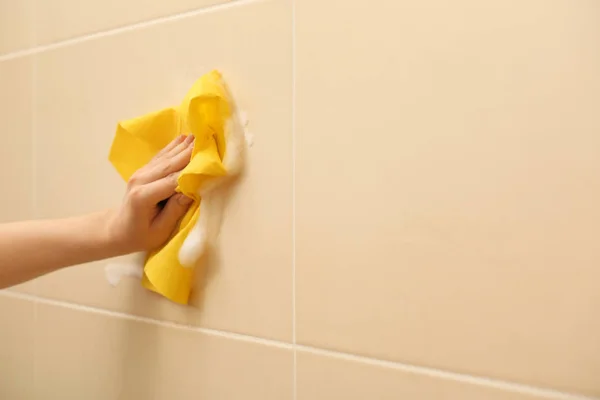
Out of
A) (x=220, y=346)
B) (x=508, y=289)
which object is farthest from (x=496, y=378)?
(x=220, y=346)

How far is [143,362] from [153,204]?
236 mm

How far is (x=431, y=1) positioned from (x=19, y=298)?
81 centimetres

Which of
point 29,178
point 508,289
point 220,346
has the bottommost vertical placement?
point 220,346

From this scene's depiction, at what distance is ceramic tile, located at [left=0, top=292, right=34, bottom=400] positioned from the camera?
2.94 ft

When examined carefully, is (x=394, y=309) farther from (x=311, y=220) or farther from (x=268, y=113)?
(x=268, y=113)

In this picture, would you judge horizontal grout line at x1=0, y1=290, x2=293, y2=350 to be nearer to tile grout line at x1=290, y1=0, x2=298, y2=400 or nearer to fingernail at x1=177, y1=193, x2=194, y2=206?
tile grout line at x1=290, y1=0, x2=298, y2=400

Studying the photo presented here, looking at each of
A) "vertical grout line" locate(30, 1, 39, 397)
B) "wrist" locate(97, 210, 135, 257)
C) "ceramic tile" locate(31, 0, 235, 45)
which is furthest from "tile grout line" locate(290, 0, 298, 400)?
"vertical grout line" locate(30, 1, 39, 397)

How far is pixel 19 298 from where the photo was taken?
0.91m

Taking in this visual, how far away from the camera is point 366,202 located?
21.7 inches

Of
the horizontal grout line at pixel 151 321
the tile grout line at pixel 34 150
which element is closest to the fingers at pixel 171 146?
the horizontal grout line at pixel 151 321

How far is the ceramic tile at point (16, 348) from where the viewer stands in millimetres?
896

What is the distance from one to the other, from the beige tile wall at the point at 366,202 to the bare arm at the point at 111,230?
80 mm

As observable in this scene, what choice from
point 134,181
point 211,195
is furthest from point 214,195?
point 134,181

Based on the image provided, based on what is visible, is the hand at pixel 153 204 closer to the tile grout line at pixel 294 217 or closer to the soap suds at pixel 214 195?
the soap suds at pixel 214 195
